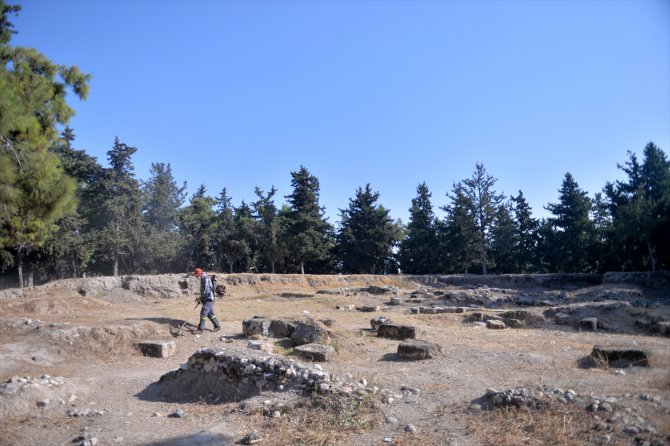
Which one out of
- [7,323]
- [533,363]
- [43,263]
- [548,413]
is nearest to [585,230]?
[533,363]

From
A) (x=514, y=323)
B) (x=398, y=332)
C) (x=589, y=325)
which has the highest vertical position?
(x=398, y=332)

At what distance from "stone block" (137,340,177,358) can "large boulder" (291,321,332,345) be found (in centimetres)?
285

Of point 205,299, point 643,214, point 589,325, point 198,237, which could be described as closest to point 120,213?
point 198,237

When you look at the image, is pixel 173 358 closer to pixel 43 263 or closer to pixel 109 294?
pixel 109 294

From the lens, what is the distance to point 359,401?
18.7ft

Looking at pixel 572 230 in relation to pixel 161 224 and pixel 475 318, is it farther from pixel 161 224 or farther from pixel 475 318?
pixel 161 224

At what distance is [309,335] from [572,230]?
130 feet

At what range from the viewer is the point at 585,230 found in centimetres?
4106

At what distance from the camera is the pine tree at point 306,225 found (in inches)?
1678

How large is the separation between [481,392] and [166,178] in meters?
52.6

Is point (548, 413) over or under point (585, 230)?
under

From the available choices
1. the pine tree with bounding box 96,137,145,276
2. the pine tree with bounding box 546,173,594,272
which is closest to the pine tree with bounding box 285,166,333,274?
the pine tree with bounding box 96,137,145,276

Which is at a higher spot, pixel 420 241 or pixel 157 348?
pixel 420 241

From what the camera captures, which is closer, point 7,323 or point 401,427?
point 401,427
